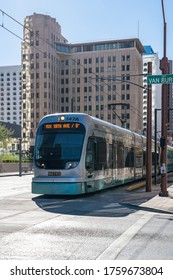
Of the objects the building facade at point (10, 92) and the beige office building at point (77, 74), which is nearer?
the beige office building at point (77, 74)

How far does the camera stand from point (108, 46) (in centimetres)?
13738

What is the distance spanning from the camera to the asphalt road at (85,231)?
710 centimetres

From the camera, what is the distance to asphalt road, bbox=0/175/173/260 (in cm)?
710

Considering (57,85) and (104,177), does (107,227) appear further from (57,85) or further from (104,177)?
(57,85)

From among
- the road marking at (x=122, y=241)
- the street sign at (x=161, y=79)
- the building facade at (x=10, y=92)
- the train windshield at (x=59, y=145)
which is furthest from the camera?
the building facade at (x=10, y=92)

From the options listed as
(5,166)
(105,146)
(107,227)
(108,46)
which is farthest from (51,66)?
(107,227)

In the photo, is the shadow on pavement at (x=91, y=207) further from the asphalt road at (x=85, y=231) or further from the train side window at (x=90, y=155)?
the train side window at (x=90, y=155)

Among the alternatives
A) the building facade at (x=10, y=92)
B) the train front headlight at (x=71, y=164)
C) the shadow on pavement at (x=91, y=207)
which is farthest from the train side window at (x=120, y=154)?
the building facade at (x=10, y=92)

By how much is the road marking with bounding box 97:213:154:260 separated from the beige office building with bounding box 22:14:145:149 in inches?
4732

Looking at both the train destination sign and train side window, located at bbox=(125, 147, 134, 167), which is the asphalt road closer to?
the train destination sign

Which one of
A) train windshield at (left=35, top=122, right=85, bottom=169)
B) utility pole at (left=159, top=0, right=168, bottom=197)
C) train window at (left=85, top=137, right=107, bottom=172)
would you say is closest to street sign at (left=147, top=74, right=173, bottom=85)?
utility pole at (left=159, top=0, right=168, bottom=197)

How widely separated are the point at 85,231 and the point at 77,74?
134 m

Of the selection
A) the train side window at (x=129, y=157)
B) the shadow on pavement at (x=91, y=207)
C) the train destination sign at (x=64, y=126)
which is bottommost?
the shadow on pavement at (x=91, y=207)

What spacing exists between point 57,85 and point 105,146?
125645mm
